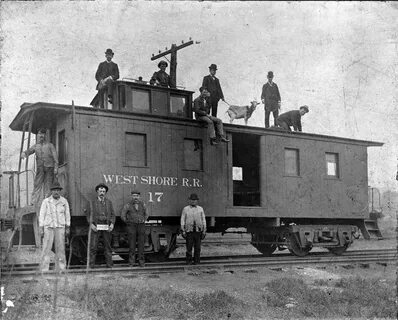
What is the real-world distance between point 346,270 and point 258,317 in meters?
4.97

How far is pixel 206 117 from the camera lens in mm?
12828

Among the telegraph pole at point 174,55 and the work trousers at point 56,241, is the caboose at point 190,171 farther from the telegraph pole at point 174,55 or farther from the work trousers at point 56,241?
the telegraph pole at point 174,55

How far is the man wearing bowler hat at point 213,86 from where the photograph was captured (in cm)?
1475

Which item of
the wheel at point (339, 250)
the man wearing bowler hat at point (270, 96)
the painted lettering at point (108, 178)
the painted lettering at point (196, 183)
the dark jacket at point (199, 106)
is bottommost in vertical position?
the wheel at point (339, 250)

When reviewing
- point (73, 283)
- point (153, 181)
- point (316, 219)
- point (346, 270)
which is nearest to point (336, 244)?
point (316, 219)

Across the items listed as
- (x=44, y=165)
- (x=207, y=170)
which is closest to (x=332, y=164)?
(x=207, y=170)

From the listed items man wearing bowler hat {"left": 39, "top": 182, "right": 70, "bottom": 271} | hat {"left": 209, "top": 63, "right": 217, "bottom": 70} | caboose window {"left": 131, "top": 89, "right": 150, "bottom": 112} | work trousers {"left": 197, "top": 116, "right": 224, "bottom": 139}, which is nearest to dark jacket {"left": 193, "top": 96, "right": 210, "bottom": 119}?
work trousers {"left": 197, "top": 116, "right": 224, "bottom": 139}

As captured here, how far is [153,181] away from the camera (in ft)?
39.8

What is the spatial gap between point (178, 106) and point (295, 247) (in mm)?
5212

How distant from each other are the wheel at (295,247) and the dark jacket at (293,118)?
334 centimetres

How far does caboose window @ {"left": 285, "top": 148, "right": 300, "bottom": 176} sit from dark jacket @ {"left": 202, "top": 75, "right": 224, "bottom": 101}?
8.31 ft

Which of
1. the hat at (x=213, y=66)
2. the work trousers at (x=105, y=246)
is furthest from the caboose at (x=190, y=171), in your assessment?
the hat at (x=213, y=66)

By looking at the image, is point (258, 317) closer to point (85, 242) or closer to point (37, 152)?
point (85, 242)

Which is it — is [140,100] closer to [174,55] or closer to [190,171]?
[190,171]
